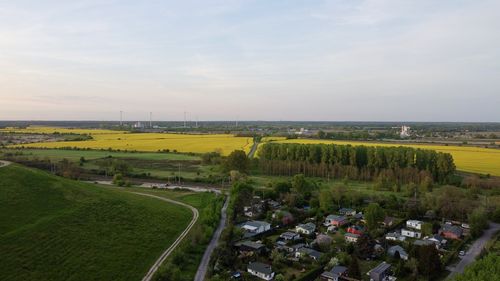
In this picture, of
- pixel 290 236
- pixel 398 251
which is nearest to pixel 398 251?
pixel 398 251

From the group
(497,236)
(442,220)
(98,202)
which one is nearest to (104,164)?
(98,202)

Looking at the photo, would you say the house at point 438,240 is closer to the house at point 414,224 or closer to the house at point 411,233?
the house at point 411,233

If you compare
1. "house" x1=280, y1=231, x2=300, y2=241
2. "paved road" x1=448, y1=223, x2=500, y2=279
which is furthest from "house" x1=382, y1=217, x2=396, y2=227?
"house" x1=280, y1=231, x2=300, y2=241

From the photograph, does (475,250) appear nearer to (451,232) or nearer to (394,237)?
(451,232)

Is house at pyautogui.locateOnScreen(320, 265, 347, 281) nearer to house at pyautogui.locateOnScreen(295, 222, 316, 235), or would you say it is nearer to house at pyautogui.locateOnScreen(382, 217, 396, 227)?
house at pyautogui.locateOnScreen(295, 222, 316, 235)

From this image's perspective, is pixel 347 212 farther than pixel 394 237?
Yes

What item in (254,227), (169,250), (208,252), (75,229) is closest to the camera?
(208,252)

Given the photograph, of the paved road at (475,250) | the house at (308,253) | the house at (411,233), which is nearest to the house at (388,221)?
the house at (411,233)
